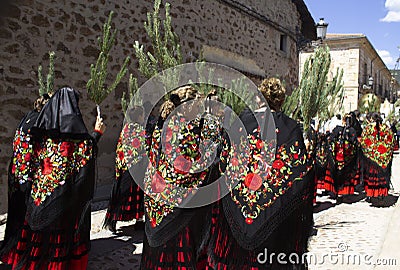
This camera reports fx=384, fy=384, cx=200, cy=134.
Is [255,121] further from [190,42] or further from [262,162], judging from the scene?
[190,42]

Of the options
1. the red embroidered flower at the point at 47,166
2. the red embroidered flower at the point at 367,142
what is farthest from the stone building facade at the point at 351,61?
the red embroidered flower at the point at 47,166

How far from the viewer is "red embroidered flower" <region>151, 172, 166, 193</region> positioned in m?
2.71

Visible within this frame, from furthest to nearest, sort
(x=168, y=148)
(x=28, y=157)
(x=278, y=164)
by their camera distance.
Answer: (x=28, y=157)
(x=168, y=148)
(x=278, y=164)

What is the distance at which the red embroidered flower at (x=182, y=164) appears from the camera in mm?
2658

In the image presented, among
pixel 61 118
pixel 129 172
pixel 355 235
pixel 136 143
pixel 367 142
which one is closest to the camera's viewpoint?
pixel 61 118

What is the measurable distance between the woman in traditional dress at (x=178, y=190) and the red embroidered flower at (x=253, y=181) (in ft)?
0.98

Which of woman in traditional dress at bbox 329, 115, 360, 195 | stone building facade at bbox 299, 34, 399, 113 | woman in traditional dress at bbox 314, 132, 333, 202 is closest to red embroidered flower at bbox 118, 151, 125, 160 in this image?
woman in traditional dress at bbox 314, 132, 333, 202

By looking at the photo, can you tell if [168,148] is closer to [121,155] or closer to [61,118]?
[61,118]

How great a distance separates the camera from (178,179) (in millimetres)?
Result: 2686

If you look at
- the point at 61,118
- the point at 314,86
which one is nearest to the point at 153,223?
the point at 61,118

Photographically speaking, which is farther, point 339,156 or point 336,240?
point 339,156

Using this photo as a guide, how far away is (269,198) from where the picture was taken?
257 cm

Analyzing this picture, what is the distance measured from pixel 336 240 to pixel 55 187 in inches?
121

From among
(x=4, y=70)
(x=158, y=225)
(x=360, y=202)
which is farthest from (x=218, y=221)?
(x=360, y=202)
